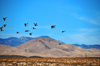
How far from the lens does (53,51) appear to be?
18988 cm

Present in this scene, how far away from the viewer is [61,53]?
189m

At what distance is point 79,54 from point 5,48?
250 feet

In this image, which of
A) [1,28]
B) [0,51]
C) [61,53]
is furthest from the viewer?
[61,53]

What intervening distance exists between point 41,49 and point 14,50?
32.3 metres

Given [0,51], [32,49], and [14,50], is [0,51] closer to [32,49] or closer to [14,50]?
[14,50]

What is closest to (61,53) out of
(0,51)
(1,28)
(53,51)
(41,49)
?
(53,51)

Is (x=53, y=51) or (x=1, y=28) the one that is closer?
(x=1, y=28)

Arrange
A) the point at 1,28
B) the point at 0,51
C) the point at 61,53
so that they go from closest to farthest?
the point at 1,28
the point at 0,51
the point at 61,53

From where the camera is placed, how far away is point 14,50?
7101 inches

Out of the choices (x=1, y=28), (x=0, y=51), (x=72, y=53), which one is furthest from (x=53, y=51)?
(x=1, y=28)

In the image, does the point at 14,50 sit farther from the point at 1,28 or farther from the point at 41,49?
the point at 1,28

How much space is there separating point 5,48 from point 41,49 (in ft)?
130

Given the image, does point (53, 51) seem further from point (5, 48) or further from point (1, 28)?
point (1, 28)

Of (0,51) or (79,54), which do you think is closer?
(0,51)
